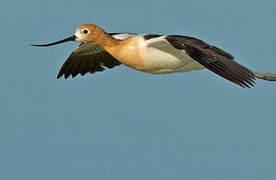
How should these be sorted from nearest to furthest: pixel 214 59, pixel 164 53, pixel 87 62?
pixel 214 59, pixel 164 53, pixel 87 62

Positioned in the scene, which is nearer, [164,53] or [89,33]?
[164,53]

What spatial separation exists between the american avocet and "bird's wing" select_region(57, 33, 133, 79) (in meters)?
1.67

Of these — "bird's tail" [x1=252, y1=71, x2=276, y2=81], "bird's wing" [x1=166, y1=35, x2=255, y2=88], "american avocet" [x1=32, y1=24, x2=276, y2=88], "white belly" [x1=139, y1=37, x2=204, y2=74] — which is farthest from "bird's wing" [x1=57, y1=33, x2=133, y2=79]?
"bird's wing" [x1=166, y1=35, x2=255, y2=88]

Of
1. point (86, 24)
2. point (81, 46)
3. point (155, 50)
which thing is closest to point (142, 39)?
point (155, 50)

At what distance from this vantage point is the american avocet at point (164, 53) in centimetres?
930

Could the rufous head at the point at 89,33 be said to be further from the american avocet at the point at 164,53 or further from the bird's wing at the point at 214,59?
the bird's wing at the point at 214,59

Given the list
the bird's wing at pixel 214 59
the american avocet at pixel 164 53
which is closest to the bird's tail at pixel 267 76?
the american avocet at pixel 164 53

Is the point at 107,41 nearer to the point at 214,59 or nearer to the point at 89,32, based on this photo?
the point at 89,32

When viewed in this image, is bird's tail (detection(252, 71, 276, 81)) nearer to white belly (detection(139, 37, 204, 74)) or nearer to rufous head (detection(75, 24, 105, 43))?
white belly (detection(139, 37, 204, 74))

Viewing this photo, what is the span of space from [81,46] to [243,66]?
15.3 ft

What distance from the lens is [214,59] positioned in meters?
9.55

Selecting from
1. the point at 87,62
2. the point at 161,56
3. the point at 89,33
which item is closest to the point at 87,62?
the point at 87,62

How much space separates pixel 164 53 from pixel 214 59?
4.30ft

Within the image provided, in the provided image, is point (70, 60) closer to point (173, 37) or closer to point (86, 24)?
point (86, 24)
